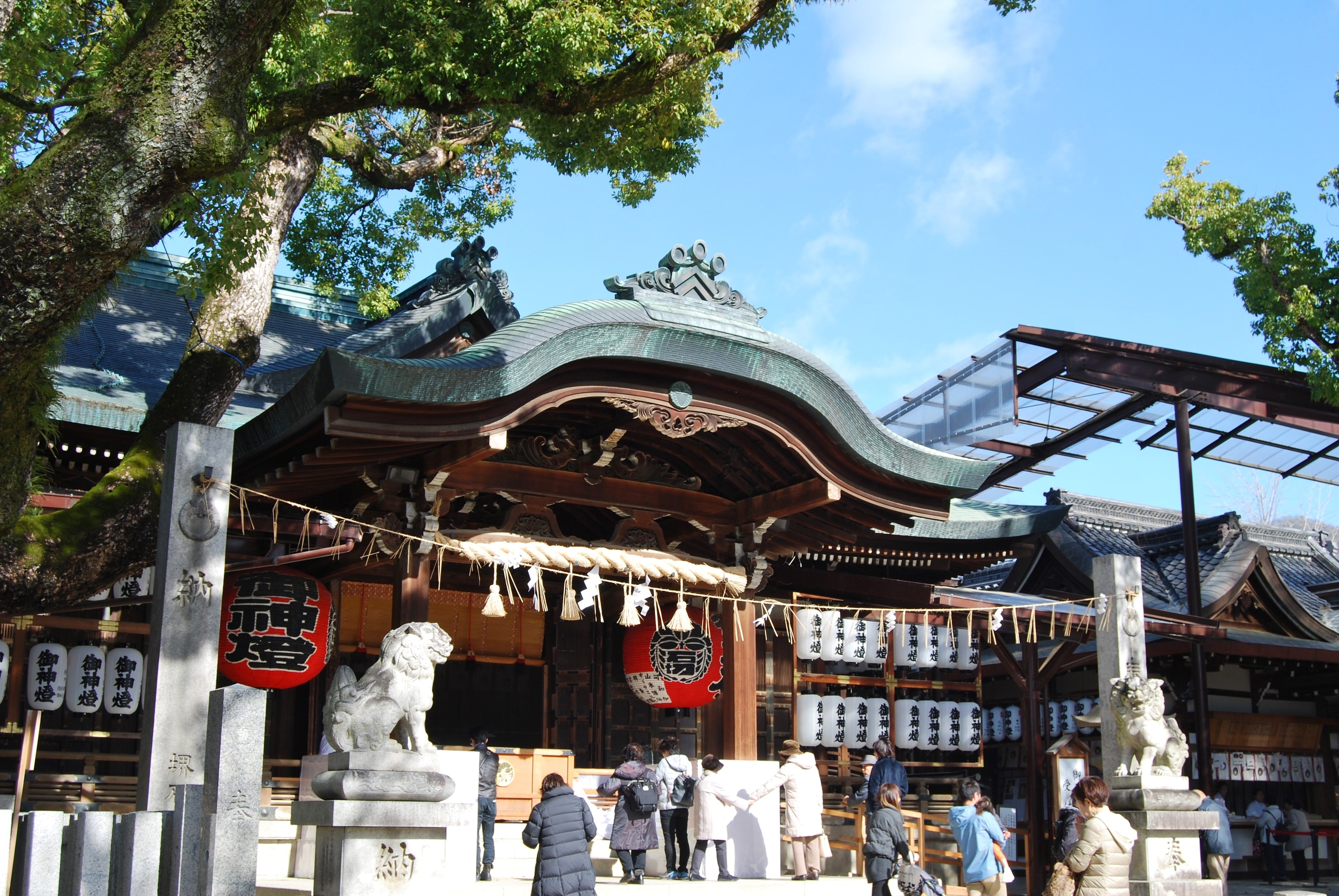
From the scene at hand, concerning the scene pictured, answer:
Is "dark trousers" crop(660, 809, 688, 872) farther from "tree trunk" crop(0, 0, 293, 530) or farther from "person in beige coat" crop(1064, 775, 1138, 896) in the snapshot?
"tree trunk" crop(0, 0, 293, 530)

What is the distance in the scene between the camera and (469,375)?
10.4m

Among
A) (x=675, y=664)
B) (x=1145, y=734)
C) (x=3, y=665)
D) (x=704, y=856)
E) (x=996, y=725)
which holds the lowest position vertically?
(x=704, y=856)

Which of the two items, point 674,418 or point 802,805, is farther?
point 802,805

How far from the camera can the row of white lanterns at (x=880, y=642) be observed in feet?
49.2

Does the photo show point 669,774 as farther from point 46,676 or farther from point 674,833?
point 46,676

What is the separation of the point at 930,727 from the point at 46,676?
10.5 m

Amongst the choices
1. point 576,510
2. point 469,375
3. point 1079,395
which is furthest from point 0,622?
point 1079,395

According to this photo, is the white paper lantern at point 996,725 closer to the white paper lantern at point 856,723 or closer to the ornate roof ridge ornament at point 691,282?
the white paper lantern at point 856,723

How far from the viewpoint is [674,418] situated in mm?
11578

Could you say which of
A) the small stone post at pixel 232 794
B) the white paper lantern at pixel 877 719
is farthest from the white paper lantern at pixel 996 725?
the small stone post at pixel 232 794

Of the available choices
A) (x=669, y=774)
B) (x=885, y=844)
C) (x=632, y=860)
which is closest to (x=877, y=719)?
(x=669, y=774)

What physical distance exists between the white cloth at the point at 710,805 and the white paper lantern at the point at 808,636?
3.25 m

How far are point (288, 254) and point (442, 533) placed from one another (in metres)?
6.23

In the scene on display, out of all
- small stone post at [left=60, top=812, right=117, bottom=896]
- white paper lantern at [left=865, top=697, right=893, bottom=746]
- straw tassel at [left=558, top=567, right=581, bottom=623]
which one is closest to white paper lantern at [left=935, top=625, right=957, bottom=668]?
white paper lantern at [left=865, top=697, right=893, bottom=746]
